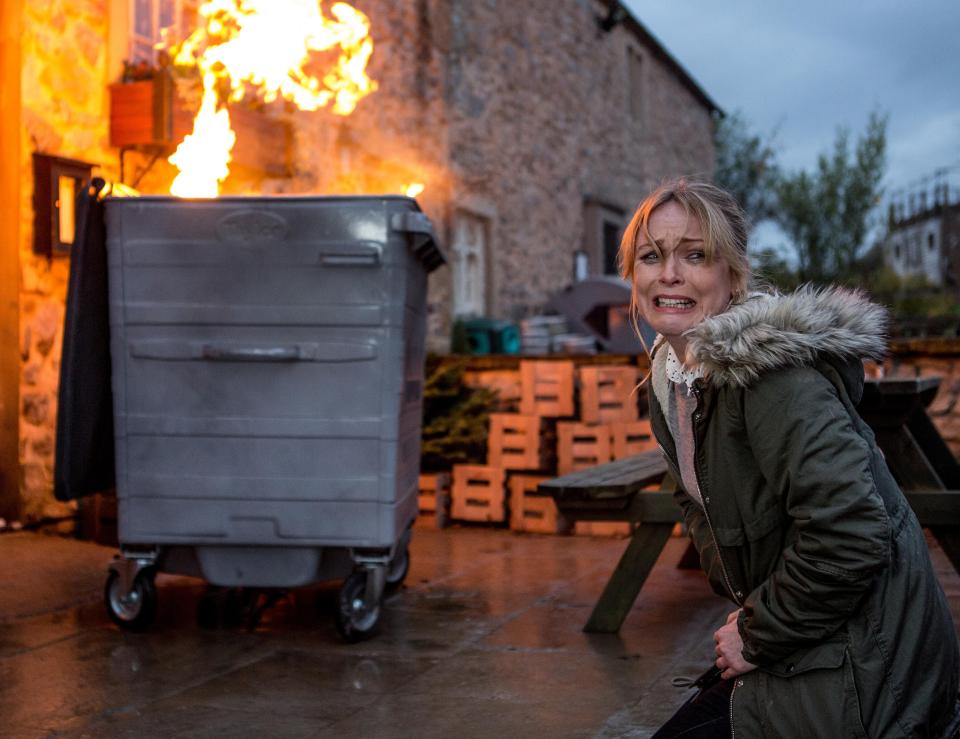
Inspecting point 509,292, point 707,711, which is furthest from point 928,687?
point 509,292

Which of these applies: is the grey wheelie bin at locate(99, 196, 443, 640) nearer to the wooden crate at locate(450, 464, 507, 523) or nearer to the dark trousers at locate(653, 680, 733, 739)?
the dark trousers at locate(653, 680, 733, 739)

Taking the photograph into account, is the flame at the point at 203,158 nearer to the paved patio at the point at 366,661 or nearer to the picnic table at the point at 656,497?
the paved patio at the point at 366,661

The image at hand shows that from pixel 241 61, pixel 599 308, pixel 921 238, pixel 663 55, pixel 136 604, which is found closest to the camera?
pixel 136 604

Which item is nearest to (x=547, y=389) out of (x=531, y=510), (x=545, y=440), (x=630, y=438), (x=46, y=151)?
(x=545, y=440)

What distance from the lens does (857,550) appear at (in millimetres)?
1676

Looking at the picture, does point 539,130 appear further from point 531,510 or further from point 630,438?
point 531,510

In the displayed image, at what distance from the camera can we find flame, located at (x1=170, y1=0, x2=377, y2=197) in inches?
204

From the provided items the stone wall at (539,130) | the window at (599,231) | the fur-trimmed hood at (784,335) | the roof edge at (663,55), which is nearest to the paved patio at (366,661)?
the fur-trimmed hood at (784,335)

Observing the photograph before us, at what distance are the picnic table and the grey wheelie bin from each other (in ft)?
2.26

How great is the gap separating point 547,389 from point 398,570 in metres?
2.44

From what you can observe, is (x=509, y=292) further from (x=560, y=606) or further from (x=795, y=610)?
(x=795, y=610)

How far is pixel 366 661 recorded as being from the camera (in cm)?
365

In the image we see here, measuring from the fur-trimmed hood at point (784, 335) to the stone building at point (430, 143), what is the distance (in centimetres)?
471

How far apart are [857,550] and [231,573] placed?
2724 millimetres
